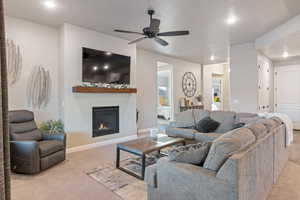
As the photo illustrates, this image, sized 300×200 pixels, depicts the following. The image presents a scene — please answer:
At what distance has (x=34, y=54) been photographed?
4.06 metres

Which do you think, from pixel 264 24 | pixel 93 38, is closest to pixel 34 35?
pixel 93 38

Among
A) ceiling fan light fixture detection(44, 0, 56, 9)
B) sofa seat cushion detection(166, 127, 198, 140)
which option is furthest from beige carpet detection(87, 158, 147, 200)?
ceiling fan light fixture detection(44, 0, 56, 9)

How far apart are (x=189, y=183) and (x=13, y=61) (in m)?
4.16

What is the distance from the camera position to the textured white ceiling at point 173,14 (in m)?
3.22

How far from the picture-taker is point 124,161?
11.4ft

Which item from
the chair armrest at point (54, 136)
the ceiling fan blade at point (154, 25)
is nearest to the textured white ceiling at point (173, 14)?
the ceiling fan blade at point (154, 25)

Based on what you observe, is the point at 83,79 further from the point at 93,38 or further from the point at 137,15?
the point at 137,15

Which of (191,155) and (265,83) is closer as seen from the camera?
(191,155)

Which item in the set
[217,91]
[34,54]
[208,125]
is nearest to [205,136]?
[208,125]

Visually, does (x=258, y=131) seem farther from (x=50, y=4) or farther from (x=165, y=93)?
(x=165, y=93)

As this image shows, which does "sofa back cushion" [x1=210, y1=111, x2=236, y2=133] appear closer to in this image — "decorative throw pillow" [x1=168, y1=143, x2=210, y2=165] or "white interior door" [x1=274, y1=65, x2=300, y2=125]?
"decorative throw pillow" [x1=168, y1=143, x2=210, y2=165]

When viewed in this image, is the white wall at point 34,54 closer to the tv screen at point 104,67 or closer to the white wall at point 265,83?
the tv screen at point 104,67

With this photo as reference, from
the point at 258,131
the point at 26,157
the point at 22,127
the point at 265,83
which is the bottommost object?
the point at 26,157

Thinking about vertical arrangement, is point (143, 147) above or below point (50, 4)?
below
